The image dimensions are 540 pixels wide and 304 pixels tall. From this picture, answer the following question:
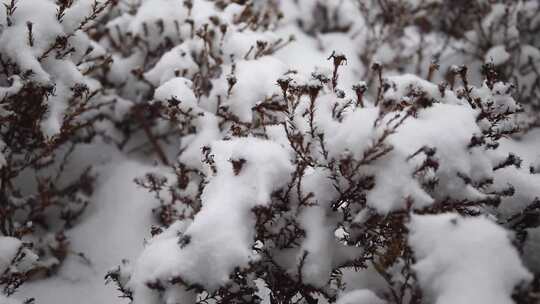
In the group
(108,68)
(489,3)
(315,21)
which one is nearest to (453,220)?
(108,68)

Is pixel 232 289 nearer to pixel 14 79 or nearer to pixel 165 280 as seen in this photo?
pixel 165 280

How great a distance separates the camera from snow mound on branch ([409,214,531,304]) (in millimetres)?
1529

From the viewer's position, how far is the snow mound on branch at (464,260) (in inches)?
60.2

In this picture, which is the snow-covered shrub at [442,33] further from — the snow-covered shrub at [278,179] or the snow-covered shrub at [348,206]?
the snow-covered shrub at [348,206]

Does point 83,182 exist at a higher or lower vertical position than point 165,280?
higher

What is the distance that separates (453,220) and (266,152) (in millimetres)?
884

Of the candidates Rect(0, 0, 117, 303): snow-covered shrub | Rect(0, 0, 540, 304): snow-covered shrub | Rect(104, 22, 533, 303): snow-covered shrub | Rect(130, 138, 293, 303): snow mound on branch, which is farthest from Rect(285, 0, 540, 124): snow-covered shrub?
Rect(0, 0, 117, 303): snow-covered shrub

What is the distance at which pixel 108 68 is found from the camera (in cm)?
371

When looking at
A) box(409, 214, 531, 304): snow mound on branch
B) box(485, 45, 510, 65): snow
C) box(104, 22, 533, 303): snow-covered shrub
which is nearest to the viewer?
box(409, 214, 531, 304): snow mound on branch

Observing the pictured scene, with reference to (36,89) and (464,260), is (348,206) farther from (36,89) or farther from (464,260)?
(36,89)

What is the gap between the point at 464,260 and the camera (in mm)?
1582

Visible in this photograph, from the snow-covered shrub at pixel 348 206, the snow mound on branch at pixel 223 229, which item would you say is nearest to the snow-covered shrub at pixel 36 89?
the snow mound on branch at pixel 223 229

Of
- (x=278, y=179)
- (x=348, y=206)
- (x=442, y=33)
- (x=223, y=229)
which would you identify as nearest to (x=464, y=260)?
(x=348, y=206)

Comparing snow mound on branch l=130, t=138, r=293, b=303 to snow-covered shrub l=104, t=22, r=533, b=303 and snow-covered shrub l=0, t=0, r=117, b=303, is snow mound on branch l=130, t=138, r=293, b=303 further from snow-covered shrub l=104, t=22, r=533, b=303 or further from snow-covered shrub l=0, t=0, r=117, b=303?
snow-covered shrub l=0, t=0, r=117, b=303
